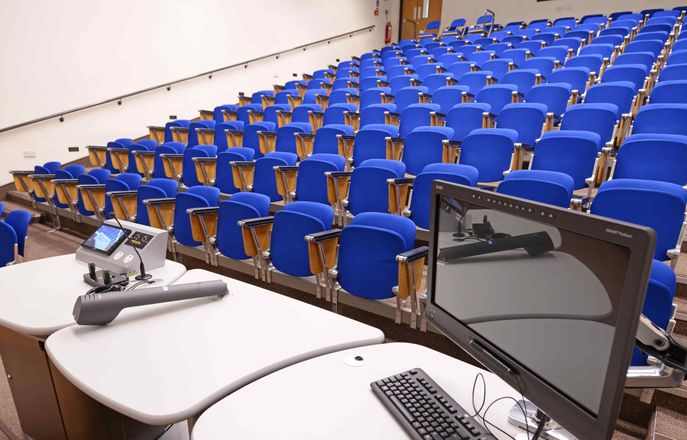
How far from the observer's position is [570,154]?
8.28 ft

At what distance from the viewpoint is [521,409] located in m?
0.87

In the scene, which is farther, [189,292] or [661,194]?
[661,194]

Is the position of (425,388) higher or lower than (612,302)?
lower

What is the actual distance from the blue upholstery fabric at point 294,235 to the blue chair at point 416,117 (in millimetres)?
1842

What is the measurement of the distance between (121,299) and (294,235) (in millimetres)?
1038

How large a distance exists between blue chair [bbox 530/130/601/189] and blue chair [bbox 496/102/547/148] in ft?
2.08

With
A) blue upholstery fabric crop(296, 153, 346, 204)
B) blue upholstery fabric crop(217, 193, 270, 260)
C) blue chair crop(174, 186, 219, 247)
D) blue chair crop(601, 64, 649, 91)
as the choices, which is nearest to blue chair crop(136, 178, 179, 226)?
blue chair crop(174, 186, 219, 247)

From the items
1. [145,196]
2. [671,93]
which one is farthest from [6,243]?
[671,93]

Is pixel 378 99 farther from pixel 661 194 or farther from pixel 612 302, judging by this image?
pixel 612 302

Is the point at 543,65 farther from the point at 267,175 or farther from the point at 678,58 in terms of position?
the point at 267,175

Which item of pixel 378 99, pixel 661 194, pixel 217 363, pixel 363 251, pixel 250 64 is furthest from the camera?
pixel 250 64

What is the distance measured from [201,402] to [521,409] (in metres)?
0.62

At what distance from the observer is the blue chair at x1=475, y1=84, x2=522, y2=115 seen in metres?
4.05

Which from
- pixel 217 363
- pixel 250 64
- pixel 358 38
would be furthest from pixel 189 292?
pixel 358 38
